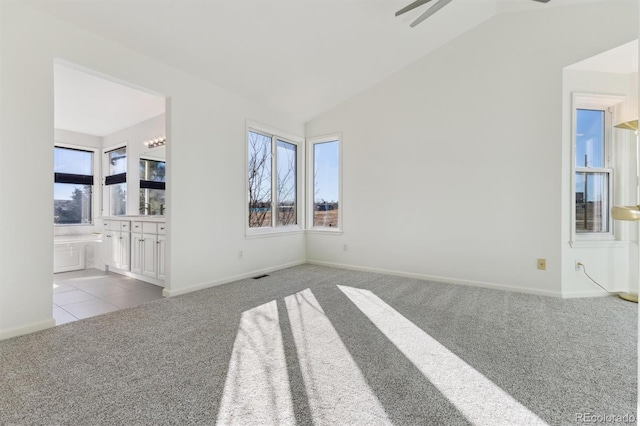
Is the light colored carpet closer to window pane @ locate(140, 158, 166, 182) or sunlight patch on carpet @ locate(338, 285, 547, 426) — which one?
sunlight patch on carpet @ locate(338, 285, 547, 426)

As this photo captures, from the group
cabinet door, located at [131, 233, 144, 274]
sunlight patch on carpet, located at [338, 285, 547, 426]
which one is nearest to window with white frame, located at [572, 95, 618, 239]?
sunlight patch on carpet, located at [338, 285, 547, 426]

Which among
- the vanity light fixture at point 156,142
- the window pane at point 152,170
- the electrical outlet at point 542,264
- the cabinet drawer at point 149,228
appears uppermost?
the vanity light fixture at point 156,142

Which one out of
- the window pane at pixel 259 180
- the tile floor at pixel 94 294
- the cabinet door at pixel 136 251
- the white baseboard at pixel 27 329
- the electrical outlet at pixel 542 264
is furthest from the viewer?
the window pane at pixel 259 180

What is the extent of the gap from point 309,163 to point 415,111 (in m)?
1.98

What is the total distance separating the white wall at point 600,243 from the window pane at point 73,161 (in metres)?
7.80

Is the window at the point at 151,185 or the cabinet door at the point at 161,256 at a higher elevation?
the window at the point at 151,185

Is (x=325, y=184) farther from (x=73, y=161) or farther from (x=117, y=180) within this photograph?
(x=73, y=161)

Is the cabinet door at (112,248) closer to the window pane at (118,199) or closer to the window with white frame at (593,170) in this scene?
the window pane at (118,199)

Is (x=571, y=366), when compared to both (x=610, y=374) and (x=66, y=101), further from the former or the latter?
(x=66, y=101)

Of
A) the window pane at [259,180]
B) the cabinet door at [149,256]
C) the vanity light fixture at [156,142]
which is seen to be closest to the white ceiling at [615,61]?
the window pane at [259,180]

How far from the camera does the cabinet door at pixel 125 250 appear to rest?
438 centimetres

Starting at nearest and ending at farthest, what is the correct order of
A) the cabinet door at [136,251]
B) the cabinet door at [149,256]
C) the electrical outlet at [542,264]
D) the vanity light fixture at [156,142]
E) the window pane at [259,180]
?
the electrical outlet at [542,264], the cabinet door at [149,256], the cabinet door at [136,251], the window pane at [259,180], the vanity light fixture at [156,142]

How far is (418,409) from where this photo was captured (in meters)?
1.49

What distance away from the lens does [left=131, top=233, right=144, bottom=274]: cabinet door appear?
164 inches
